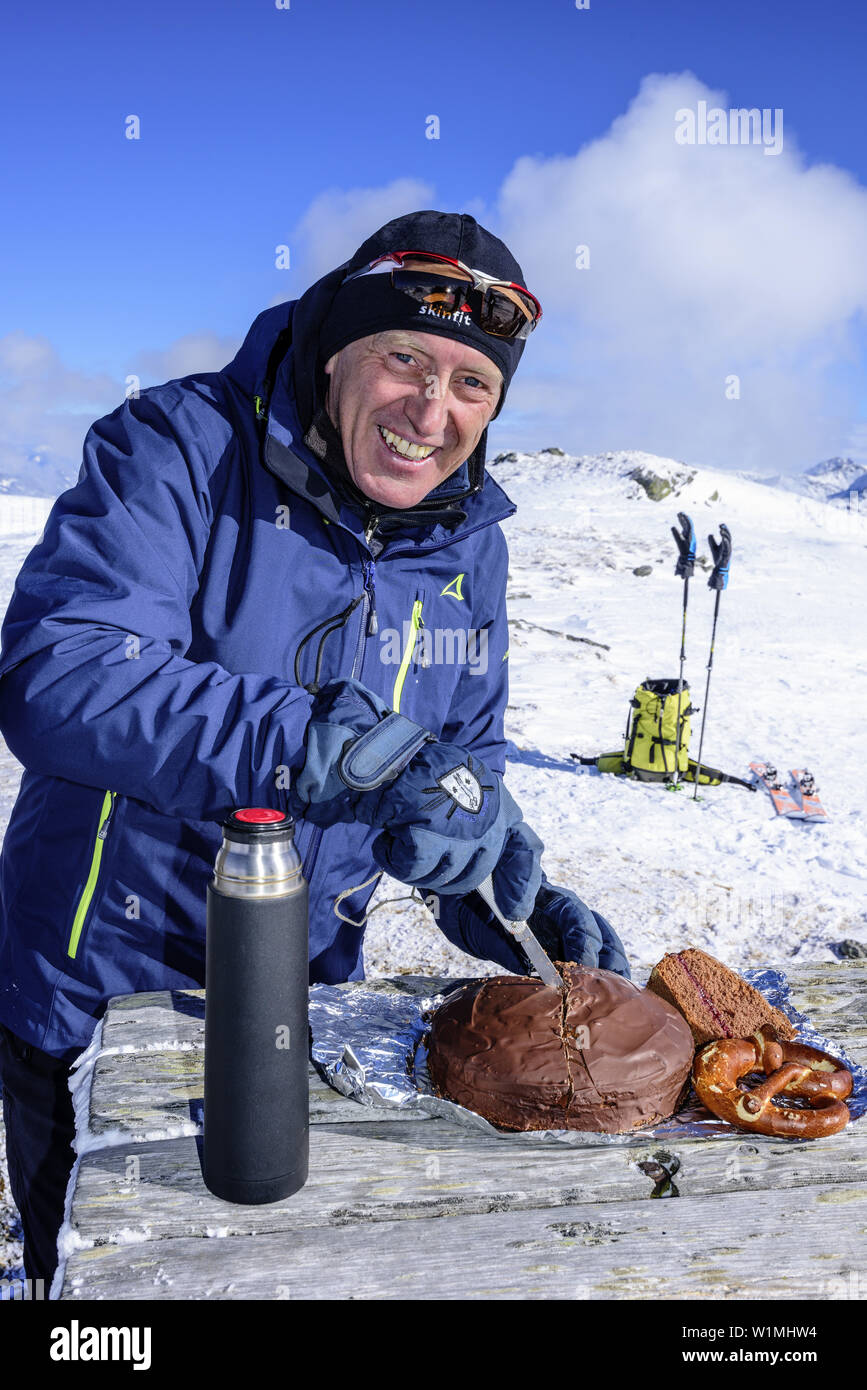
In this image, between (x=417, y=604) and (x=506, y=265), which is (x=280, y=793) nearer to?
(x=417, y=604)

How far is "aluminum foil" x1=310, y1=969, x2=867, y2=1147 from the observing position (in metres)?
1.72

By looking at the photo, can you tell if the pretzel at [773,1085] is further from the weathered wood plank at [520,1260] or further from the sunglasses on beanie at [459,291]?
the sunglasses on beanie at [459,291]

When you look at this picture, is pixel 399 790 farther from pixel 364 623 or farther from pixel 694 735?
pixel 694 735

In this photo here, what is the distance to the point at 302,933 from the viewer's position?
143cm

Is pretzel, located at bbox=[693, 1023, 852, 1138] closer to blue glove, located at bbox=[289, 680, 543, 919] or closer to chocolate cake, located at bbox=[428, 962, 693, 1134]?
chocolate cake, located at bbox=[428, 962, 693, 1134]

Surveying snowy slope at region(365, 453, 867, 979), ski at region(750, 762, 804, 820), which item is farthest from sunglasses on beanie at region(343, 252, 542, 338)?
ski at region(750, 762, 804, 820)

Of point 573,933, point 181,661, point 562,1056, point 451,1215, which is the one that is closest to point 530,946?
point 562,1056

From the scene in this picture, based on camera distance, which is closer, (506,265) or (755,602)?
(506,265)

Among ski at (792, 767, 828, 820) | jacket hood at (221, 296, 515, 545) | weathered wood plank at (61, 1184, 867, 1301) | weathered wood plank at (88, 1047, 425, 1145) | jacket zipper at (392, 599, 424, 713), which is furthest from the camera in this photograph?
ski at (792, 767, 828, 820)

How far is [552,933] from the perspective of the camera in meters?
2.43

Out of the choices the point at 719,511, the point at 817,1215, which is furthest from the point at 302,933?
the point at 719,511

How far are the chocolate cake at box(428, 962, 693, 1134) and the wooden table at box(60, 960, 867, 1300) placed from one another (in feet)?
0.23

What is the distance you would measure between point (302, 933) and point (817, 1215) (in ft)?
3.12

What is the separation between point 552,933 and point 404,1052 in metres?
0.64
